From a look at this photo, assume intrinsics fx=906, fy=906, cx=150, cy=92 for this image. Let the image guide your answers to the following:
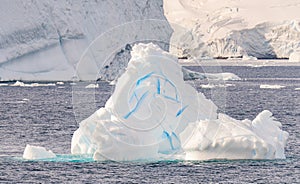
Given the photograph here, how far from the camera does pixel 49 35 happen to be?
64.8 metres

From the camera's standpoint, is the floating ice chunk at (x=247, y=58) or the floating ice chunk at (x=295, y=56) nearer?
the floating ice chunk at (x=295, y=56)

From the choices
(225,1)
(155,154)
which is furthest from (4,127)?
(225,1)

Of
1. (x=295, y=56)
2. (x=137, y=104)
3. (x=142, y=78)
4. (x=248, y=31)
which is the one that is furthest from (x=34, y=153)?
(x=248, y=31)

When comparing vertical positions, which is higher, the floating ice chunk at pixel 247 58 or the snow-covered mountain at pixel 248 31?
the snow-covered mountain at pixel 248 31

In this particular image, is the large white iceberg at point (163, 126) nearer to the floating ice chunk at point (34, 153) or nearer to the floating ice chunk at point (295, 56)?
the floating ice chunk at point (34, 153)

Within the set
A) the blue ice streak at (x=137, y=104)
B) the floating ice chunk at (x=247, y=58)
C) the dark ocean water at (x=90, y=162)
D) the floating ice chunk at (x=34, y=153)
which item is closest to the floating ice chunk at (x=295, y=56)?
the floating ice chunk at (x=247, y=58)

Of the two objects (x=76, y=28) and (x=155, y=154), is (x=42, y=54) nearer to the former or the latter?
(x=76, y=28)

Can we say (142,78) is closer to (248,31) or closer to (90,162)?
(90,162)

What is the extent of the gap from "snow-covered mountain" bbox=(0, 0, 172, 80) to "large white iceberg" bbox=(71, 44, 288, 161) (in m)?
33.1

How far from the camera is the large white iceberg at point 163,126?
27125mm

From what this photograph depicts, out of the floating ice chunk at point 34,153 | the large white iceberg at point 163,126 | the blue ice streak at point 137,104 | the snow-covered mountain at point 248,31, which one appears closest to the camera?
the large white iceberg at point 163,126

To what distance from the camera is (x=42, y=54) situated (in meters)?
64.5

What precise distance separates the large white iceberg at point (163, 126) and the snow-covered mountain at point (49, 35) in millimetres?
33143

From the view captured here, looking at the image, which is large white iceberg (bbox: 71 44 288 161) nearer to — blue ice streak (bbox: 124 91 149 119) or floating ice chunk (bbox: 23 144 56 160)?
blue ice streak (bbox: 124 91 149 119)
